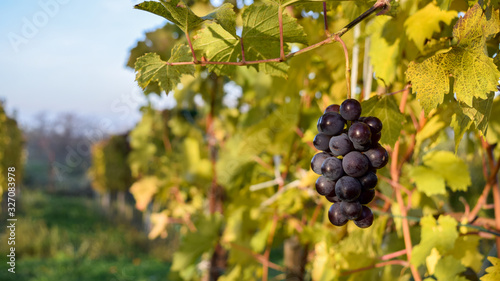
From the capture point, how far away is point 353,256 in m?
0.90

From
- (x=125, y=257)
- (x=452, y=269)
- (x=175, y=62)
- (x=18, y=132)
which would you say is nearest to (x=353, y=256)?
(x=452, y=269)

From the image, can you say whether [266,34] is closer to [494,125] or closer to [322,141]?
[322,141]

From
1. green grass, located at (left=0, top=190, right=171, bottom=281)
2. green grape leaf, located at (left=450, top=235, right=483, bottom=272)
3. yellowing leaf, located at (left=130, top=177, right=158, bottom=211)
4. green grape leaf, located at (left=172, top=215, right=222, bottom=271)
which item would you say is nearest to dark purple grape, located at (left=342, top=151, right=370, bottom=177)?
green grape leaf, located at (left=450, top=235, right=483, bottom=272)

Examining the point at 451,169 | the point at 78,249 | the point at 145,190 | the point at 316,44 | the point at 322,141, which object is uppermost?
the point at 316,44

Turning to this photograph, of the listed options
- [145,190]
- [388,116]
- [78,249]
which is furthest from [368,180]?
[78,249]

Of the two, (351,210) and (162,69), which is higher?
(162,69)

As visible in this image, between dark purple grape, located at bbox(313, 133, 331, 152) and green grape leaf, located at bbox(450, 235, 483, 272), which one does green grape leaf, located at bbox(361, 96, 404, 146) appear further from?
green grape leaf, located at bbox(450, 235, 483, 272)

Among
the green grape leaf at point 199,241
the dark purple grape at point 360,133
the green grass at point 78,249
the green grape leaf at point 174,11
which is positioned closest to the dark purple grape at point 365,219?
the dark purple grape at point 360,133

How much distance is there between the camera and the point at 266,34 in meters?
0.58

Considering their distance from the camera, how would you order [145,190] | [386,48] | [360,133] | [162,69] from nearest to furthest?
[360,133]
[162,69]
[386,48]
[145,190]

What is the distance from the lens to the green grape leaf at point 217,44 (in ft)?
1.99

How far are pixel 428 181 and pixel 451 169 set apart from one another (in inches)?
3.0

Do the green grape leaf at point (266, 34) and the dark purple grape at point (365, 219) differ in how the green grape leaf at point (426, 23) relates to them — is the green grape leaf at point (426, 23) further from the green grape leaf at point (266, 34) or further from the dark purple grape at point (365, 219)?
the dark purple grape at point (365, 219)

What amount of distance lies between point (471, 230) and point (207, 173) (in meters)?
1.55
